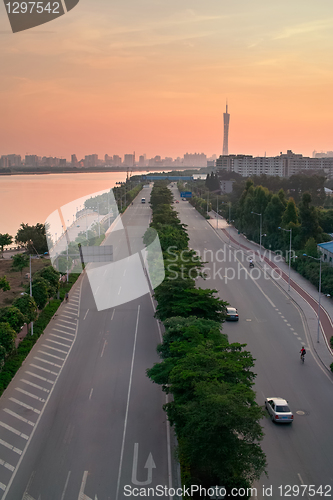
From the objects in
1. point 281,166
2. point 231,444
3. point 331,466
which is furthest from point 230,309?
point 281,166

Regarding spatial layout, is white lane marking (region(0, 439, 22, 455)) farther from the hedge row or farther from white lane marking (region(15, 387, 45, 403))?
the hedge row

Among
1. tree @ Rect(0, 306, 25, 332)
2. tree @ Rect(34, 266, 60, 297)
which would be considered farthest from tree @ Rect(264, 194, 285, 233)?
tree @ Rect(0, 306, 25, 332)

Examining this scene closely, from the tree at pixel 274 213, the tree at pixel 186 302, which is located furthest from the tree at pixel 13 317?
the tree at pixel 274 213

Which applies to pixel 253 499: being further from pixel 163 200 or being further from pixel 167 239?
pixel 163 200

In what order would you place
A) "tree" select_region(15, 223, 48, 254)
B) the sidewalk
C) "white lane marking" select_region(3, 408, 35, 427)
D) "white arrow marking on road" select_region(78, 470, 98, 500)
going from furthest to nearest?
"tree" select_region(15, 223, 48, 254) → the sidewalk → "white lane marking" select_region(3, 408, 35, 427) → "white arrow marking on road" select_region(78, 470, 98, 500)

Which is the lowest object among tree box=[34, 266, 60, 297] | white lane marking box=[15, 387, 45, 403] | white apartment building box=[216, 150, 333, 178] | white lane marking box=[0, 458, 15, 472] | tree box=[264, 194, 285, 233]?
white lane marking box=[0, 458, 15, 472]

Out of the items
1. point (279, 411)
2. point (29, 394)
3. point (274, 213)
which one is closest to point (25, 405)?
point (29, 394)
